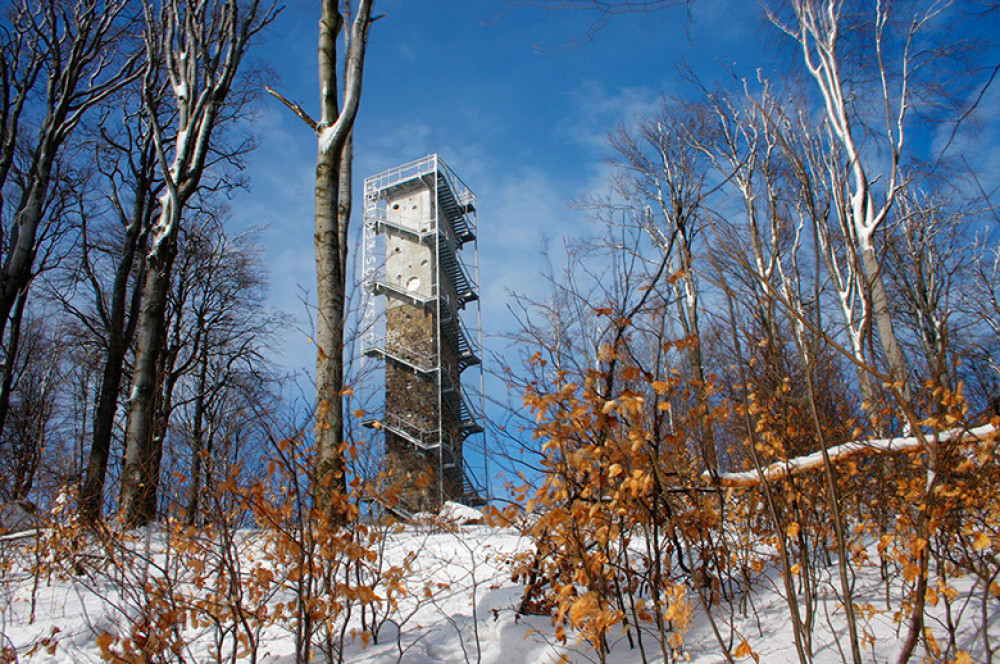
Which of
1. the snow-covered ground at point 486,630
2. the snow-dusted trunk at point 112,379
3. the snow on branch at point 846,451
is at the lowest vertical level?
the snow-covered ground at point 486,630

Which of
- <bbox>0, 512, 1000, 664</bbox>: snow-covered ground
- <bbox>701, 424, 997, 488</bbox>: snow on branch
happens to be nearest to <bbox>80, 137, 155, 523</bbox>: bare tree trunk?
<bbox>0, 512, 1000, 664</bbox>: snow-covered ground

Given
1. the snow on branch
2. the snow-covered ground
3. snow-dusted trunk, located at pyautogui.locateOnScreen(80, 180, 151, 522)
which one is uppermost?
snow-dusted trunk, located at pyautogui.locateOnScreen(80, 180, 151, 522)

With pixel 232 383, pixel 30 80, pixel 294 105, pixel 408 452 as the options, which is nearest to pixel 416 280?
pixel 408 452

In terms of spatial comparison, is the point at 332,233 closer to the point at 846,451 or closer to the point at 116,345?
the point at 846,451

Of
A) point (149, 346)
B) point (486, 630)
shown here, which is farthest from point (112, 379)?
point (486, 630)

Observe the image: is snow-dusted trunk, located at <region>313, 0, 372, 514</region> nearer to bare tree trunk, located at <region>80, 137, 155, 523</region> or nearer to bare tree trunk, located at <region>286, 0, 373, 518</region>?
bare tree trunk, located at <region>286, 0, 373, 518</region>

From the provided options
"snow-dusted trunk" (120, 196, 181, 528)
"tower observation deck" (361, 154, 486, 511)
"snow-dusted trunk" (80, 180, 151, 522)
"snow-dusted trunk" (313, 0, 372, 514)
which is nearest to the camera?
"snow-dusted trunk" (313, 0, 372, 514)

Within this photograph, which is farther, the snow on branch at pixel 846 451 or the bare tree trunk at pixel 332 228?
the bare tree trunk at pixel 332 228

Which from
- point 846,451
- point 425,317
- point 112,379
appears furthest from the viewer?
point 425,317

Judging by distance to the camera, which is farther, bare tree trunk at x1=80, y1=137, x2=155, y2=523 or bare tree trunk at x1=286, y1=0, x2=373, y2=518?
bare tree trunk at x1=80, y1=137, x2=155, y2=523

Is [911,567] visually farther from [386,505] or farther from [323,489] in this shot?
[323,489]

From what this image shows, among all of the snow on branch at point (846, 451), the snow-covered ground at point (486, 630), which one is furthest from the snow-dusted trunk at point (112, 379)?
the snow on branch at point (846, 451)

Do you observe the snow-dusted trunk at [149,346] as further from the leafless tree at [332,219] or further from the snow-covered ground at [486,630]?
the leafless tree at [332,219]

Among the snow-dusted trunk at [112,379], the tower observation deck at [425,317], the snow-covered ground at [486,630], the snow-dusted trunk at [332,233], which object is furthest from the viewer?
the tower observation deck at [425,317]
